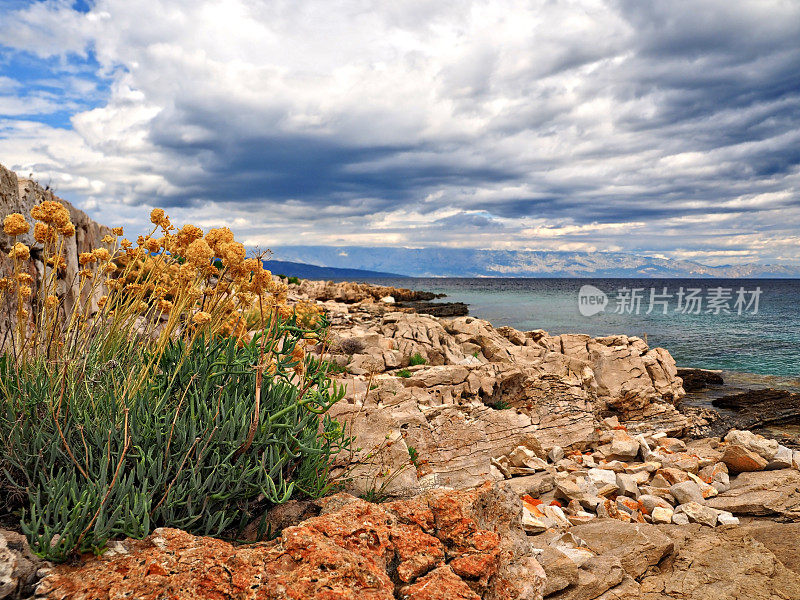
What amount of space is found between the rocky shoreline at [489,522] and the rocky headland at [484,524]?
14 millimetres

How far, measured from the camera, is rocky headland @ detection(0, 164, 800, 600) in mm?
2672

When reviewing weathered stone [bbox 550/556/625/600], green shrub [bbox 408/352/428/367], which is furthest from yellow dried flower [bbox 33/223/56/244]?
green shrub [bbox 408/352/428/367]

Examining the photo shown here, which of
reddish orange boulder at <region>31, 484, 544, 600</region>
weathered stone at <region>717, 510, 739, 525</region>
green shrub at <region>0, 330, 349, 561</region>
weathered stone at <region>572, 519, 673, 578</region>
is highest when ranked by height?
green shrub at <region>0, 330, 349, 561</region>

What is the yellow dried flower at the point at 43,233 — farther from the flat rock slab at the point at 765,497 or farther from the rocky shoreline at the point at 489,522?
the flat rock slab at the point at 765,497

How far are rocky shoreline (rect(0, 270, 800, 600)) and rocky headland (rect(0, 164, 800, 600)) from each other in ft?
0.05

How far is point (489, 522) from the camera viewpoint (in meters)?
3.56

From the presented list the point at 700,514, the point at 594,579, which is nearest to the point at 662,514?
the point at 700,514

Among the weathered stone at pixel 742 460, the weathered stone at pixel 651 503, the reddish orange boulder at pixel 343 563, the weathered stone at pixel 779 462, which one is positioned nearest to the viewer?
the reddish orange boulder at pixel 343 563

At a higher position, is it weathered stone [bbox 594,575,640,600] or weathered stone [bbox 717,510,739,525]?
weathered stone [bbox 594,575,640,600]

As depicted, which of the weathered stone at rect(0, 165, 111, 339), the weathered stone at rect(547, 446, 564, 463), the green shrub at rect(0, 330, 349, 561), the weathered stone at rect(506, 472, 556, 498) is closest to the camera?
the green shrub at rect(0, 330, 349, 561)

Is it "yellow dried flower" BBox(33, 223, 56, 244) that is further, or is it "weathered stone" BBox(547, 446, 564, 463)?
"weathered stone" BBox(547, 446, 564, 463)

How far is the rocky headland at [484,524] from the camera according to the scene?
8.77 feet

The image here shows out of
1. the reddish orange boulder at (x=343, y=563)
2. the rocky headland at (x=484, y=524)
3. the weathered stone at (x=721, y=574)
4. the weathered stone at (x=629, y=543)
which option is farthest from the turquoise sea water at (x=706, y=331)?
the reddish orange boulder at (x=343, y=563)

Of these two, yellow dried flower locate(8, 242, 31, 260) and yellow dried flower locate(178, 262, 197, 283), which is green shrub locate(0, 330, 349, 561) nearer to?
yellow dried flower locate(178, 262, 197, 283)
